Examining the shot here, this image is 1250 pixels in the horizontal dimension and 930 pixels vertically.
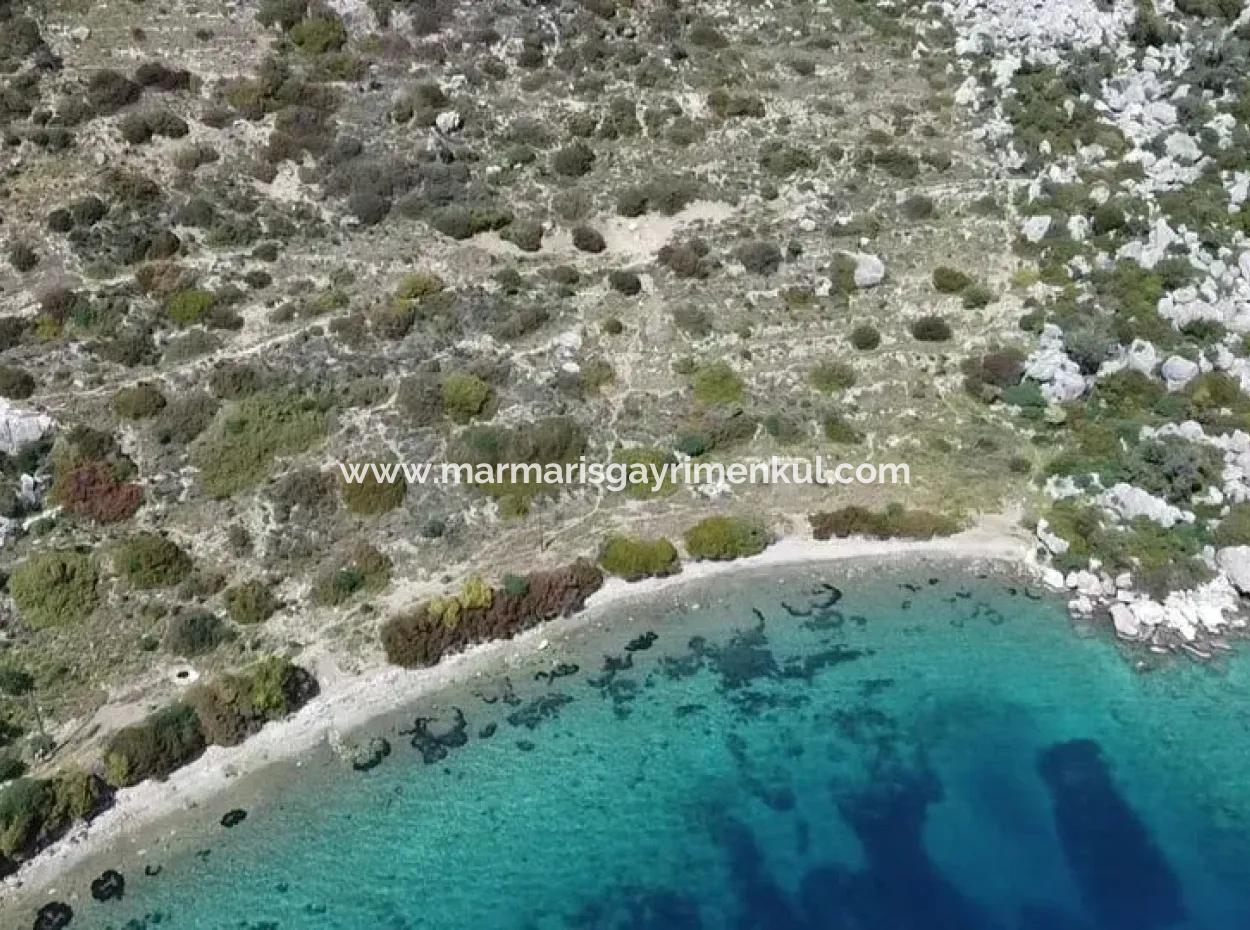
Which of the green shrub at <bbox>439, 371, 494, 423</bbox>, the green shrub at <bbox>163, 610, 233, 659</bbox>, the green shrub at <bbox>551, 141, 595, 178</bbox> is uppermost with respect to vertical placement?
the green shrub at <bbox>551, 141, 595, 178</bbox>

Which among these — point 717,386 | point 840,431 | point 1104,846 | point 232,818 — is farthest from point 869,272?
point 232,818

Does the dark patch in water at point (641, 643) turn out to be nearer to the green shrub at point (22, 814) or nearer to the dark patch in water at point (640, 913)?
the dark patch in water at point (640, 913)

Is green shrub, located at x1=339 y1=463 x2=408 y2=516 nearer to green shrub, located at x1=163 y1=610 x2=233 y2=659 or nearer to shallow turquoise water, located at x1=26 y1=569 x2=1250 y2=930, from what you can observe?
green shrub, located at x1=163 y1=610 x2=233 y2=659

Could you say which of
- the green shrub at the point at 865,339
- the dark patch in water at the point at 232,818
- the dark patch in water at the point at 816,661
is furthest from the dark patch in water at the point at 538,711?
the green shrub at the point at 865,339

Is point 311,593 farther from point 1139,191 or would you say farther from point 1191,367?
point 1139,191

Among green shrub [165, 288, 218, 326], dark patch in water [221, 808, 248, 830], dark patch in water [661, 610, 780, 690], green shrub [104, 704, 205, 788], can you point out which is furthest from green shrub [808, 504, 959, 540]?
green shrub [165, 288, 218, 326]

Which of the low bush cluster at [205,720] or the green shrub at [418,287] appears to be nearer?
the low bush cluster at [205,720]

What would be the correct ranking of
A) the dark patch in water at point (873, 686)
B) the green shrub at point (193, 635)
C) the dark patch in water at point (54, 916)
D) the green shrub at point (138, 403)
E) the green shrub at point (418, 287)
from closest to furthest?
the dark patch in water at point (54, 916)
the green shrub at point (193, 635)
the dark patch in water at point (873, 686)
the green shrub at point (138, 403)
the green shrub at point (418, 287)

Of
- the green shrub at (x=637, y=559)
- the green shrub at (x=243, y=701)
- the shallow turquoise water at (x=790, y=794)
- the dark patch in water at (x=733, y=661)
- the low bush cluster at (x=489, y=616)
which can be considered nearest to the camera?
the shallow turquoise water at (x=790, y=794)
